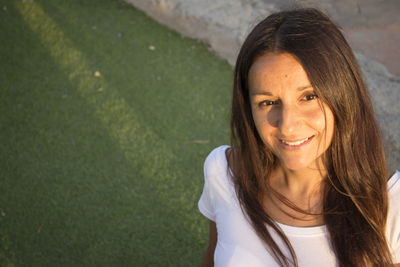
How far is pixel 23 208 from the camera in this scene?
3.02 metres

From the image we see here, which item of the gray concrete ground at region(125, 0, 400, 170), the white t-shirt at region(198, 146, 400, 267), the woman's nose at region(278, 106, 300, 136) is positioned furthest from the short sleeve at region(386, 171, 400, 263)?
the gray concrete ground at region(125, 0, 400, 170)

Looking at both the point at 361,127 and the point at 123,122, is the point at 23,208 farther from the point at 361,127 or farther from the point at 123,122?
the point at 361,127

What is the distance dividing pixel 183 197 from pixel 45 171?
3.55 feet

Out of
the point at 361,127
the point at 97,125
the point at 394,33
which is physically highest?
the point at 361,127

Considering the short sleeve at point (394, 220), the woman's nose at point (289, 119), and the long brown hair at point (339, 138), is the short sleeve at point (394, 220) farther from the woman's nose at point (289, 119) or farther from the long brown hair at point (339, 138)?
the woman's nose at point (289, 119)

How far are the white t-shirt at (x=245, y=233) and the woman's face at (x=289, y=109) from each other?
0.28 meters

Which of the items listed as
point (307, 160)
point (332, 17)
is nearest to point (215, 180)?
point (307, 160)

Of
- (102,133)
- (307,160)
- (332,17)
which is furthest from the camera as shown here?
(332,17)

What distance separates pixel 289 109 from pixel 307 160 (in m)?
0.23

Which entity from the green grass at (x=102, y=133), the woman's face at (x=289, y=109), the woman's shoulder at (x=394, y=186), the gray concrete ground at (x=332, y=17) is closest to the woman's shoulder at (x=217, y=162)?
the woman's face at (x=289, y=109)

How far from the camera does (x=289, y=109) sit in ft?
5.02

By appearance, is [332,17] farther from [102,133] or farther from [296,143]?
[296,143]

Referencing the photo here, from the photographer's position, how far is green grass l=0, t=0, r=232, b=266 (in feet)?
9.36

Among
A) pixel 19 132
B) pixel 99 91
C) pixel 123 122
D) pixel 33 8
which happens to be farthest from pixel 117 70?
pixel 33 8
